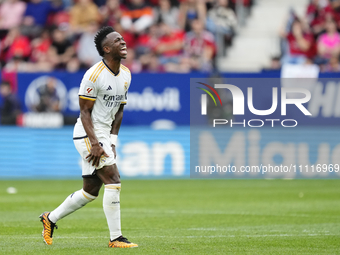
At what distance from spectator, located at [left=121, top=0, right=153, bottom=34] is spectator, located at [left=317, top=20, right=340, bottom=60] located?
539 cm

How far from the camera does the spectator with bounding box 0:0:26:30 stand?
72.0 feet

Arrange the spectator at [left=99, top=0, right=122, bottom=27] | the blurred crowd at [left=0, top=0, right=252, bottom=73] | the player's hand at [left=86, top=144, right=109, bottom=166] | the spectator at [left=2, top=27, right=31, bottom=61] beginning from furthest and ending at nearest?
the spectator at [left=2, top=27, right=31, bottom=61]
the spectator at [left=99, top=0, right=122, bottom=27]
the blurred crowd at [left=0, top=0, right=252, bottom=73]
the player's hand at [left=86, top=144, right=109, bottom=166]

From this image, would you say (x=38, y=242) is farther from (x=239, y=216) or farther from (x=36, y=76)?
(x=36, y=76)

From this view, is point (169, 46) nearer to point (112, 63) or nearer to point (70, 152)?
point (70, 152)

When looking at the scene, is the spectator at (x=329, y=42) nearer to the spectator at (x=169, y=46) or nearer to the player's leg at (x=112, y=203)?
the spectator at (x=169, y=46)

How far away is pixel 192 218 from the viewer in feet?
33.3

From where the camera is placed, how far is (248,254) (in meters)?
6.71

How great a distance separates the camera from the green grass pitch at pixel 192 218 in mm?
7234

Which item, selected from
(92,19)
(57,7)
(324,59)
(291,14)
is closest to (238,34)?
(291,14)

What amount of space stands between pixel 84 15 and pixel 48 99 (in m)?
3.85

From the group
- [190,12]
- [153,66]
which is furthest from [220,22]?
[153,66]

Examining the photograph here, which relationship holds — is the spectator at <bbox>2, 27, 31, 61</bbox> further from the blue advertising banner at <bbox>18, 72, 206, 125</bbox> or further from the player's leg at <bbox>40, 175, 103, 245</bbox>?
the player's leg at <bbox>40, 175, 103, 245</bbox>

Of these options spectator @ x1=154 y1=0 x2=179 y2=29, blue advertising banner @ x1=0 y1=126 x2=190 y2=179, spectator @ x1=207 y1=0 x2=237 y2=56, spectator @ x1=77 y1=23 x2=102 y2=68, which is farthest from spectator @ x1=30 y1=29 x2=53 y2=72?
spectator @ x1=207 y1=0 x2=237 y2=56

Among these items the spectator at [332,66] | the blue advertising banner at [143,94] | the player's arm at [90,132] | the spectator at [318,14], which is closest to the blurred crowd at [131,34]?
the blue advertising banner at [143,94]
